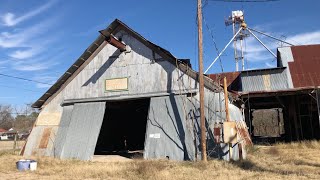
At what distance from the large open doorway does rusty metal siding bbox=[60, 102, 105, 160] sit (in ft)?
13.0

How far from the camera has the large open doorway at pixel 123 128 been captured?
1054 inches

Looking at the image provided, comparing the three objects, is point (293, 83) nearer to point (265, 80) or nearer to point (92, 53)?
point (265, 80)

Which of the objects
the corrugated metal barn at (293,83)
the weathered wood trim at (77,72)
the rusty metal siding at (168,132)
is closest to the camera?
the rusty metal siding at (168,132)

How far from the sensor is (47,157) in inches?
781

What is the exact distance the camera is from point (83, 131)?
20469mm

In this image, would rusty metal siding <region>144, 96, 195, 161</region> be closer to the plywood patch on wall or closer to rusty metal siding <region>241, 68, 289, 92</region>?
the plywood patch on wall

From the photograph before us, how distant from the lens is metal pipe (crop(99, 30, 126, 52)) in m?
18.9

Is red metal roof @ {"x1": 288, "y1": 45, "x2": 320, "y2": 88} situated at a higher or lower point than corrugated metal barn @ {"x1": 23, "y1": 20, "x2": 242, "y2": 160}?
higher

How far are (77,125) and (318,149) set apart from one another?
14158mm

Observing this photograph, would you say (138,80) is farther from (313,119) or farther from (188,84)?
(313,119)

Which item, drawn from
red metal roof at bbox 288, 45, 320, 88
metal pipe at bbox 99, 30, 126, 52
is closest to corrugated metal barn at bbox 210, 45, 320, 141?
red metal roof at bbox 288, 45, 320, 88

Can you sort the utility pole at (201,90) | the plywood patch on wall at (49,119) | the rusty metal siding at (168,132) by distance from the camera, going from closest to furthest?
the utility pole at (201,90), the rusty metal siding at (168,132), the plywood patch on wall at (49,119)

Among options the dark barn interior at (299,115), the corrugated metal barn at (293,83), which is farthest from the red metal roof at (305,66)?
the dark barn interior at (299,115)

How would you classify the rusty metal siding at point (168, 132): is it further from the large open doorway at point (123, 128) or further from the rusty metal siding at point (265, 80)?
the rusty metal siding at point (265, 80)
